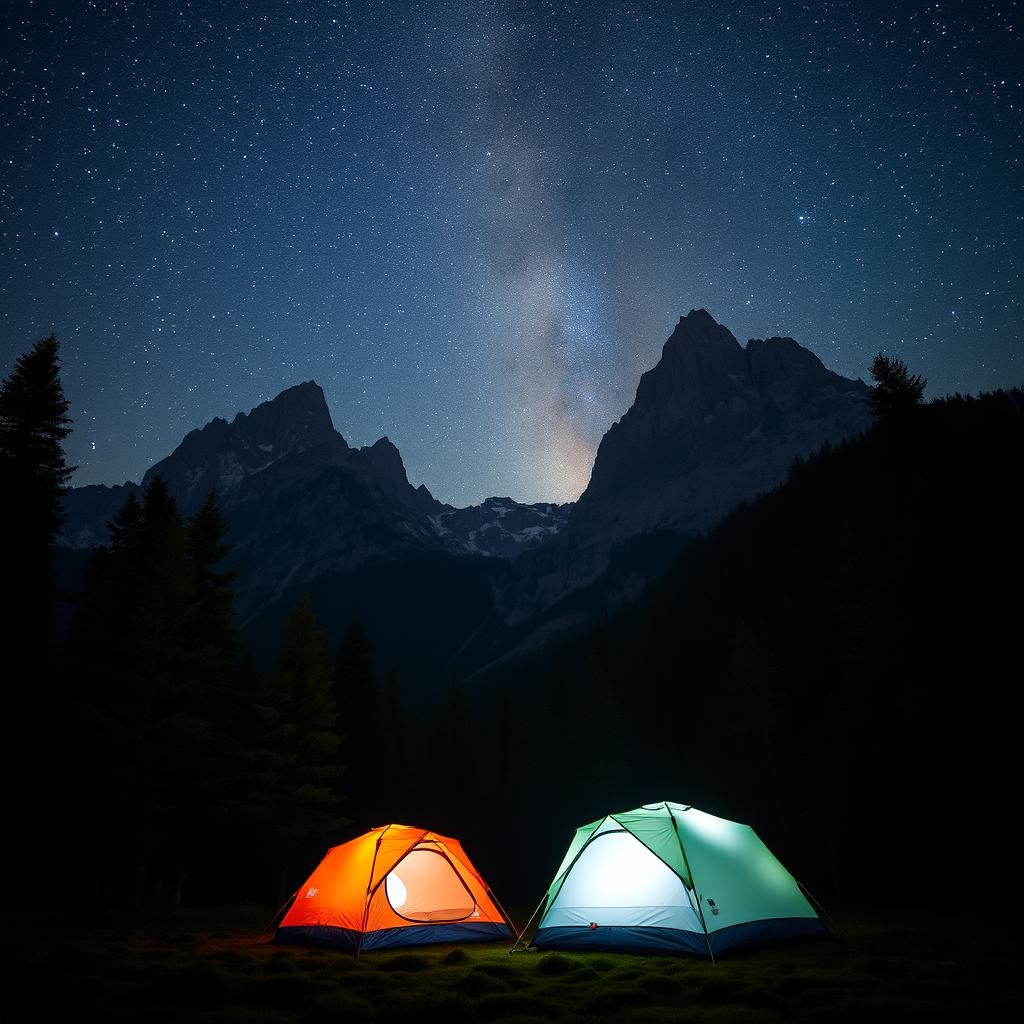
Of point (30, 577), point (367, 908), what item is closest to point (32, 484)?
point (30, 577)

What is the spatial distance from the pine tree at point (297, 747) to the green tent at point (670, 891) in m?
16.1

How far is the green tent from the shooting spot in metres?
11.3

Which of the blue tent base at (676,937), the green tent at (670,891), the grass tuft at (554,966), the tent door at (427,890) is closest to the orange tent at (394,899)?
the tent door at (427,890)

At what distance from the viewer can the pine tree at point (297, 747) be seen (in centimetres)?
2605

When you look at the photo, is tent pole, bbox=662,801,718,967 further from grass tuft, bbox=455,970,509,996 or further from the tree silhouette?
the tree silhouette

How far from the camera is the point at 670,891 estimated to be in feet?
38.4

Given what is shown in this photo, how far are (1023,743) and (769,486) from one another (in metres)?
167

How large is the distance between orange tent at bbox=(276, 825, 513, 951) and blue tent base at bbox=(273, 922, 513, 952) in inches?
0.6

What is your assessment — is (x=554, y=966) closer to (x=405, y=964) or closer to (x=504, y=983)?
(x=504, y=983)

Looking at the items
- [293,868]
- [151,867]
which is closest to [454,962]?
[151,867]

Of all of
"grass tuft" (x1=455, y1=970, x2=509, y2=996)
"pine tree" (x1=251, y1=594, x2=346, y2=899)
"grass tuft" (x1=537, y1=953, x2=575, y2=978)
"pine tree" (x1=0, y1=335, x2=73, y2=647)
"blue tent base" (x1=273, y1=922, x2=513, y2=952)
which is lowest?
"blue tent base" (x1=273, y1=922, x2=513, y2=952)

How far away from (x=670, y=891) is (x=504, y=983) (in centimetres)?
407

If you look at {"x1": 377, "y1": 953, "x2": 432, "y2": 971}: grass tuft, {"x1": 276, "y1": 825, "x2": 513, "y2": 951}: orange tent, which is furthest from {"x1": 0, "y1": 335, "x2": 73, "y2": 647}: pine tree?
{"x1": 377, "y1": 953, "x2": 432, "y2": 971}: grass tuft

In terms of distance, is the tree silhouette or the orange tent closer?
the orange tent
